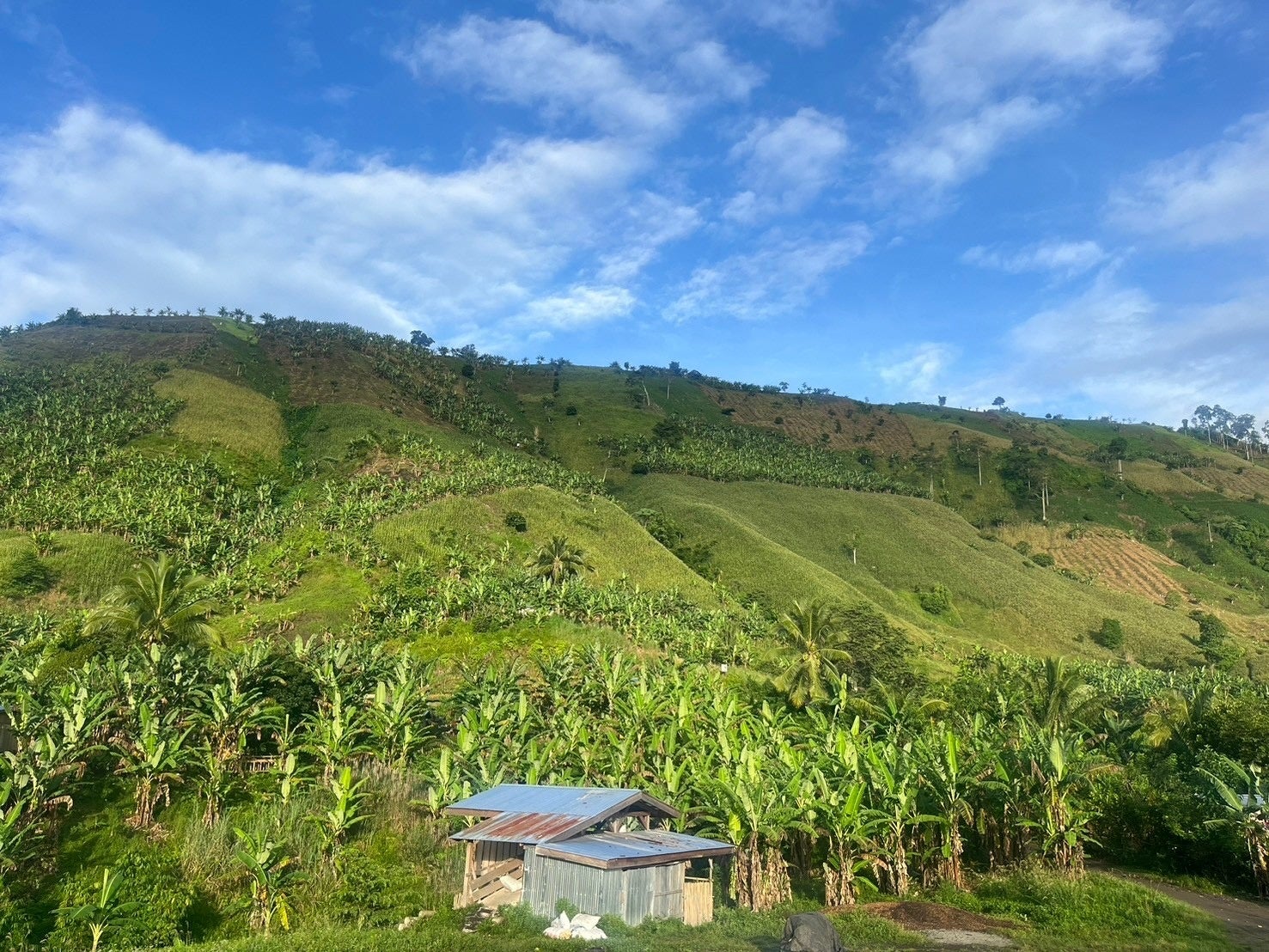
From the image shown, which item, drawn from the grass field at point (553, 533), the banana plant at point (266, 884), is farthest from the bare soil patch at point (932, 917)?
the grass field at point (553, 533)

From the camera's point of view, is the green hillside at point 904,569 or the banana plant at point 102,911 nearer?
the banana plant at point 102,911

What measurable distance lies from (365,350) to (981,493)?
134560mm

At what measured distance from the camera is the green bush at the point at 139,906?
55.4ft

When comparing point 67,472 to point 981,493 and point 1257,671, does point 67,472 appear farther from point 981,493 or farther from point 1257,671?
point 981,493

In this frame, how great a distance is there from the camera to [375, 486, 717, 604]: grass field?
74375 millimetres

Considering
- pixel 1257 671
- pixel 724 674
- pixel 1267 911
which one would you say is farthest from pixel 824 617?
pixel 1257 671

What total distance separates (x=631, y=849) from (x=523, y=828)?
275cm

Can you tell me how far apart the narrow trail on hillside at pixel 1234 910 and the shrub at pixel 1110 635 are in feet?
251

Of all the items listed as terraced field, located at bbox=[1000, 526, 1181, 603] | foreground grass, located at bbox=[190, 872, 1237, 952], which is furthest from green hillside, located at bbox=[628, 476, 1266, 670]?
foreground grass, located at bbox=[190, 872, 1237, 952]

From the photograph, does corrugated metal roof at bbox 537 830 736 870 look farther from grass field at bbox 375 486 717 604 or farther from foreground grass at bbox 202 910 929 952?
grass field at bbox 375 486 717 604

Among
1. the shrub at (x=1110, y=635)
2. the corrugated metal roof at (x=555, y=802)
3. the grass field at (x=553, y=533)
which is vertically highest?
the grass field at (x=553, y=533)

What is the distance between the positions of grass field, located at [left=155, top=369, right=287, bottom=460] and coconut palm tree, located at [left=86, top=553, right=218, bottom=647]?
230 feet

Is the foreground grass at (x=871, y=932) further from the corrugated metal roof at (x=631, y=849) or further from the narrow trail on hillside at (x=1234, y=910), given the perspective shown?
the corrugated metal roof at (x=631, y=849)

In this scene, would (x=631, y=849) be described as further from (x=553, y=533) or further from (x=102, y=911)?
(x=553, y=533)
